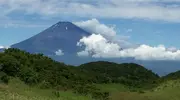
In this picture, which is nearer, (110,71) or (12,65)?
(12,65)

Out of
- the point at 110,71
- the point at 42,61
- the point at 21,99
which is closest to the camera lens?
the point at 21,99

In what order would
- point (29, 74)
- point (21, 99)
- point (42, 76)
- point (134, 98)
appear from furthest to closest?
point (42, 76), point (29, 74), point (134, 98), point (21, 99)

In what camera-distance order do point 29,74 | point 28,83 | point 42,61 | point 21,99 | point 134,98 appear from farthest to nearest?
point 42,61 → point 29,74 → point 28,83 → point 134,98 → point 21,99

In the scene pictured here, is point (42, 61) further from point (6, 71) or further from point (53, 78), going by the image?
point (6, 71)

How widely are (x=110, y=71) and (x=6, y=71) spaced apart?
118988mm

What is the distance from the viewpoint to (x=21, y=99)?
39.2 metres

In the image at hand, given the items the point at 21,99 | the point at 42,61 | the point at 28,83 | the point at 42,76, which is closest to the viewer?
the point at 21,99

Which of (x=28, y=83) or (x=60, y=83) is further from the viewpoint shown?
(x=60, y=83)

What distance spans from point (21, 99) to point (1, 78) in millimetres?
27721

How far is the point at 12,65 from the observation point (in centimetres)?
7819

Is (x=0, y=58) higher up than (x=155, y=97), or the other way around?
(x=0, y=58)

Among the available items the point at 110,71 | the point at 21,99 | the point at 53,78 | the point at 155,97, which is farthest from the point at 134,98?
the point at 110,71

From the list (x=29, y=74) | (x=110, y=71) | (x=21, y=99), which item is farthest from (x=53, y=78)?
(x=110, y=71)

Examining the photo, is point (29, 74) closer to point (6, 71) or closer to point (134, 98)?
point (6, 71)
